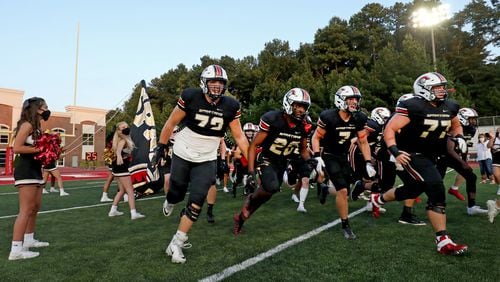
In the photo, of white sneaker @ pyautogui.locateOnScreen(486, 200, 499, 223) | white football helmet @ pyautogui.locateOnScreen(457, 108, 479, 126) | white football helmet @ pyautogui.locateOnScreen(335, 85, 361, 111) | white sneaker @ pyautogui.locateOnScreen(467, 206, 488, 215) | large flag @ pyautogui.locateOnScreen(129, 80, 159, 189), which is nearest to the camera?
white football helmet @ pyautogui.locateOnScreen(335, 85, 361, 111)

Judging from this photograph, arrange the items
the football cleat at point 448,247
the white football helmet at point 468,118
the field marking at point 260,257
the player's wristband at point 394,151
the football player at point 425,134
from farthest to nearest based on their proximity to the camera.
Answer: the white football helmet at point 468,118 → the player's wristband at point 394,151 → the football player at point 425,134 → the football cleat at point 448,247 → the field marking at point 260,257

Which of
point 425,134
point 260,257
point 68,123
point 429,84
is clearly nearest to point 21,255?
point 260,257

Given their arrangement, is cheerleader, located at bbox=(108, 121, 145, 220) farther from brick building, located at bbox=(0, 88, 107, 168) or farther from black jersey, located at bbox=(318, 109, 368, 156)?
brick building, located at bbox=(0, 88, 107, 168)

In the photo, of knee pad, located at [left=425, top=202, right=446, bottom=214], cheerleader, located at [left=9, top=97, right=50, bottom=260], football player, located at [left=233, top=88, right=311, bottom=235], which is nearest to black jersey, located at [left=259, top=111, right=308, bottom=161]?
football player, located at [left=233, top=88, right=311, bottom=235]

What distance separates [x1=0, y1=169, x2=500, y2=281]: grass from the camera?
394cm

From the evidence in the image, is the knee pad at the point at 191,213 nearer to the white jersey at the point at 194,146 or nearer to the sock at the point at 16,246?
the white jersey at the point at 194,146

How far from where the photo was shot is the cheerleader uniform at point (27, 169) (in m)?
4.96

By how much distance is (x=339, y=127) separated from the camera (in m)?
6.20

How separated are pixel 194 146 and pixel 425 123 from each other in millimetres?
3180

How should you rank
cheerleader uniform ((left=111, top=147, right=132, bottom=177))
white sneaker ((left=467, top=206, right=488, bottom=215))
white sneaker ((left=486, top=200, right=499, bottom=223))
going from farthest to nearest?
cheerleader uniform ((left=111, top=147, right=132, bottom=177))
white sneaker ((left=467, top=206, right=488, bottom=215))
white sneaker ((left=486, top=200, right=499, bottom=223))

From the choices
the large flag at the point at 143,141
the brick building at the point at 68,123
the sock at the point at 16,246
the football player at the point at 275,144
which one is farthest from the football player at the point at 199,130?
the brick building at the point at 68,123

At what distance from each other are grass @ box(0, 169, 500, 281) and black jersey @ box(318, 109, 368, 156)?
1478 mm

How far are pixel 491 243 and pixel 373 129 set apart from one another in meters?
3.96

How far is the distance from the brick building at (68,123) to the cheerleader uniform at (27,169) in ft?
122
